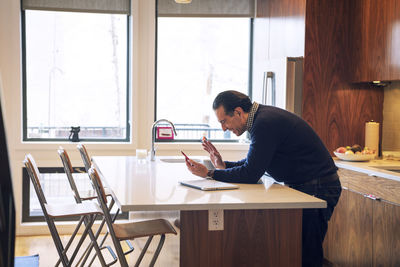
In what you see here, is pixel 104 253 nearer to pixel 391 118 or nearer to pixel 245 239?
pixel 245 239

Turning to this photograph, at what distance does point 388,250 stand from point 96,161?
2.27m

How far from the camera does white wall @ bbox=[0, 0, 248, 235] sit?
5012 mm

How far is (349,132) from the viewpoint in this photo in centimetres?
427

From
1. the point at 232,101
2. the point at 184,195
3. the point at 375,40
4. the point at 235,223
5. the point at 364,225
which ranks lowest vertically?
the point at 364,225

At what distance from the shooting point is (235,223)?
7.23 ft

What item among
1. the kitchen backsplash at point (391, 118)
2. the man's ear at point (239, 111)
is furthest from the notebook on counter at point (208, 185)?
the kitchen backsplash at point (391, 118)

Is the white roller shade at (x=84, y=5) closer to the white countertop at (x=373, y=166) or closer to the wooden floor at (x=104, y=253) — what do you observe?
the wooden floor at (x=104, y=253)

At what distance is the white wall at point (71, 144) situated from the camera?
5012mm

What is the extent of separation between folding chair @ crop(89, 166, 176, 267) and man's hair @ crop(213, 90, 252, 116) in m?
0.74

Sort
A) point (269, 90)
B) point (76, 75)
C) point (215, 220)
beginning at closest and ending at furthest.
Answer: point (215, 220) < point (269, 90) < point (76, 75)

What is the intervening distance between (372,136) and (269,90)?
1091mm

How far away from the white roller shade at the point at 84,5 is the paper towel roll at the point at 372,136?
288 cm

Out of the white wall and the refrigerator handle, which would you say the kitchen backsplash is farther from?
the white wall

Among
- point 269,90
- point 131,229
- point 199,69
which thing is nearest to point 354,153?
point 269,90
